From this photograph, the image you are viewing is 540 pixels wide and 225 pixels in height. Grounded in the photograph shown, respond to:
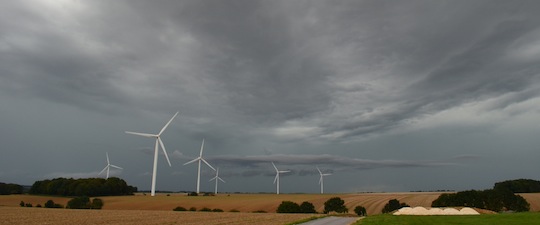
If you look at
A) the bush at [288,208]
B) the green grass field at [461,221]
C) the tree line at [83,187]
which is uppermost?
the tree line at [83,187]

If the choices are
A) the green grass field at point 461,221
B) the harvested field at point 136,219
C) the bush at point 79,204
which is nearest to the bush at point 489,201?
the green grass field at point 461,221

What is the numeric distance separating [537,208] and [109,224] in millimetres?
110401

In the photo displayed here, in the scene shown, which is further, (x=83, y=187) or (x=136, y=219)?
(x=83, y=187)

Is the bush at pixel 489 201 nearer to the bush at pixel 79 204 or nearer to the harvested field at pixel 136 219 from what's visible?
the harvested field at pixel 136 219

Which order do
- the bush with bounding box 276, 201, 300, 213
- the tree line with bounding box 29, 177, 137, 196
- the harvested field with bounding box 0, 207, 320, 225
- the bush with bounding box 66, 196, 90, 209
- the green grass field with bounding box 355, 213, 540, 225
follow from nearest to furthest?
1. the green grass field with bounding box 355, 213, 540, 225
2. the harvested field with bounding box 0, 207, 320, 225
3. the bush with bounding box 276, 201, 300, 213
4. the bush with bounding box 66, 196, 90, 209
5. the tree line with bounding box 29, 177, 137, 196

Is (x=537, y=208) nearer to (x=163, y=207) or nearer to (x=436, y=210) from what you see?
(x=436, y=210)

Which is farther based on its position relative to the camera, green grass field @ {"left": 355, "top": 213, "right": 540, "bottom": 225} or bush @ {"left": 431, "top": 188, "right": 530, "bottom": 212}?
bush @ {"left": 431, "top": 188, "right": 530, "bottom": 212}

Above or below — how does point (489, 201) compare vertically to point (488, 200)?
below

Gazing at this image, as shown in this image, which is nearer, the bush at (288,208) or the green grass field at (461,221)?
the green grass field at (461,221)

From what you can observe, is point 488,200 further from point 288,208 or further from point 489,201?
point 288,208

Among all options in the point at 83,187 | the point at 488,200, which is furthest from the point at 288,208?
the point at 83,187

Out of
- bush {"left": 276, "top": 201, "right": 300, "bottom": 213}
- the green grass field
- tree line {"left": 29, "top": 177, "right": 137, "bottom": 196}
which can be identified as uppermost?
tree line {"left": 29, "top": 177, "right": 137, "bottom": 196}

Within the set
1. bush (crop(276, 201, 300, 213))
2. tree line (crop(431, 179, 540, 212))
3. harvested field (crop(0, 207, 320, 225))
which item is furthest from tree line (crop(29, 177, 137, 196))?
tree line (crop(431, 179, 540, 212))

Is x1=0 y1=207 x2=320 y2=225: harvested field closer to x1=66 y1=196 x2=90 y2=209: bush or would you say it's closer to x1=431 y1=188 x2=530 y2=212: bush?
x1=431 y1=188 x2=530 y2=212: bush
